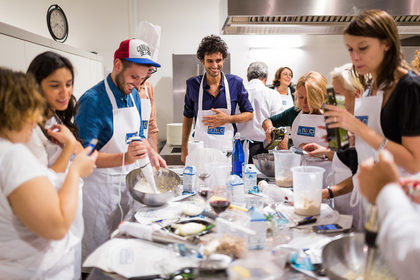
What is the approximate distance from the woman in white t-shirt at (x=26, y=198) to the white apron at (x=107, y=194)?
2.09 ft

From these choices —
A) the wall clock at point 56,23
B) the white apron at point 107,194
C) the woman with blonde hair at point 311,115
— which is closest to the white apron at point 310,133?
the woman with blonde hair at point 311,115

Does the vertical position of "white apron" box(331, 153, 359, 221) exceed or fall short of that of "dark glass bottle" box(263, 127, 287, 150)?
it falls short

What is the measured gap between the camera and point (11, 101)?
1001 millimetres

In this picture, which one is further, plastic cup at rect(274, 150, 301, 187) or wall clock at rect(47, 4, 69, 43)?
wall clock at rect(47, 4, 69, 43)

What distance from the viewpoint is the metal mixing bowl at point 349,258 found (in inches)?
39.0

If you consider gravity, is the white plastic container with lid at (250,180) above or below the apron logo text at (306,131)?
below

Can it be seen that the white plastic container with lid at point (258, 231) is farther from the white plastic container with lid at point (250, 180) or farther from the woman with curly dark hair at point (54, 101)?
the woman with curly dark hair at point (54, 101)

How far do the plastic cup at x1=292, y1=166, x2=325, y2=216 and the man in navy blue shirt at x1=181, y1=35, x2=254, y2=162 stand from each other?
4.08 ft

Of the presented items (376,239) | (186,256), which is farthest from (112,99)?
(376,239)

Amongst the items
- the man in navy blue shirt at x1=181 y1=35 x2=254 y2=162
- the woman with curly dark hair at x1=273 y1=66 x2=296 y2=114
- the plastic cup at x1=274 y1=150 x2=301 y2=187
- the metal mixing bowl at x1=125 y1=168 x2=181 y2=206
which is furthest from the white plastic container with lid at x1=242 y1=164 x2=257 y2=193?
the woman with curly dark hair at x1=273 y1=66 x2=296 y2=114

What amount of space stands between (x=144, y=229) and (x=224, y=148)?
1.56m

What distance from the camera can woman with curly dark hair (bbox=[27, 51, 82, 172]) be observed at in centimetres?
134

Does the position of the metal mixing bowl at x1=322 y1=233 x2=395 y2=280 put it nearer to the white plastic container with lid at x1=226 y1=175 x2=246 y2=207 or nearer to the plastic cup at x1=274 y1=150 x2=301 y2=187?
the white plastic container with lid at x1=226 y1=175 x2=246 y2=207

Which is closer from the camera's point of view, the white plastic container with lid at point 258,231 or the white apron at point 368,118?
the white plastic container with lid at point 258,231
